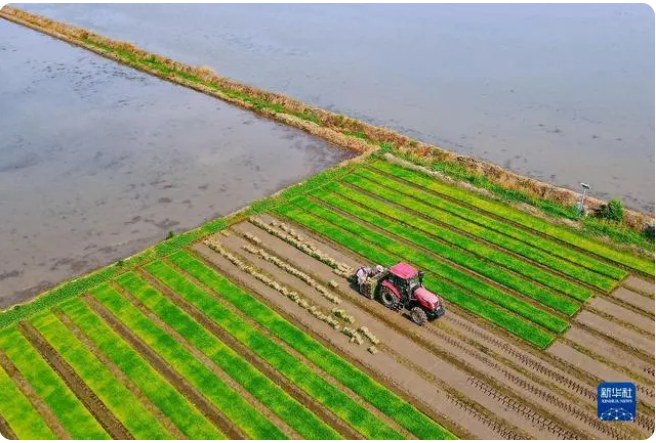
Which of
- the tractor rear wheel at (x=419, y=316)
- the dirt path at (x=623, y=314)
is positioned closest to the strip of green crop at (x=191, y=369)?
the tractor rear wheel at (x=419, y=316)

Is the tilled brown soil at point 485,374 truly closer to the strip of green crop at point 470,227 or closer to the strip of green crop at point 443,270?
the strip of green crop at point 443,270

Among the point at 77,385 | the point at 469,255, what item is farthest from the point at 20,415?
the point at 469,255

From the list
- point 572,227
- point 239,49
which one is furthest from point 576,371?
point 239,49

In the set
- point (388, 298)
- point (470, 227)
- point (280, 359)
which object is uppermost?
point (470, 227)

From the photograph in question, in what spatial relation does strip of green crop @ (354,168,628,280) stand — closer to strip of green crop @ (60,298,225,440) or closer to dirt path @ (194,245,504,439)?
dirt path @ (194,245,504,439)

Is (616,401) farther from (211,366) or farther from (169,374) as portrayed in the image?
(169,374)

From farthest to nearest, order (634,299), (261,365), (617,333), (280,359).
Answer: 1. (634,299)
2. (617,333)
3. (280,359)
4. (261,365)

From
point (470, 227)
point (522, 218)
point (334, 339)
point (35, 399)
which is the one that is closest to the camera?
point (35, 399)
